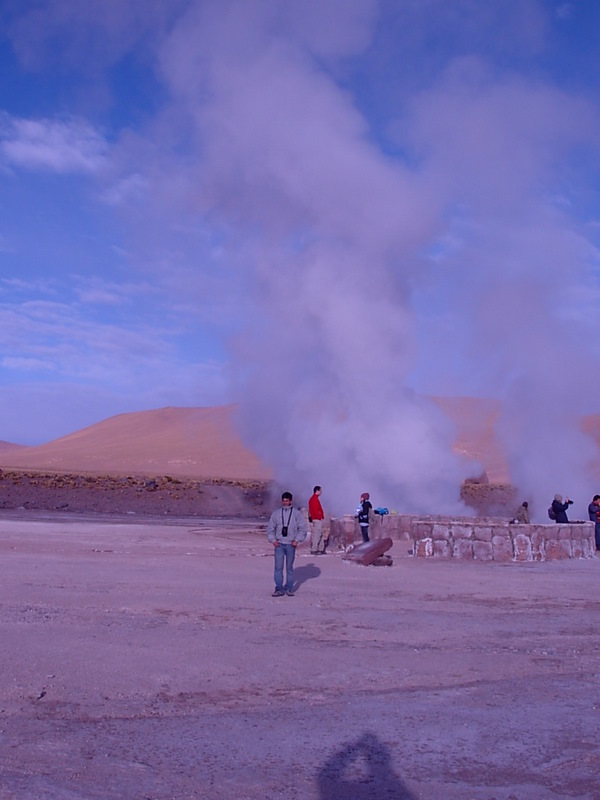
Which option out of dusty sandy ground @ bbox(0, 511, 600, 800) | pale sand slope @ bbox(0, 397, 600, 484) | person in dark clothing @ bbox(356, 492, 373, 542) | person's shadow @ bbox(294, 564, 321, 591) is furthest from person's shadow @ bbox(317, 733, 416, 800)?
pale sand slope @ bbox(0, 397, 600, 484)

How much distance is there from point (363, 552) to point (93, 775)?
1188 centimetres

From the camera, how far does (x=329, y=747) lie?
5672 millimetres

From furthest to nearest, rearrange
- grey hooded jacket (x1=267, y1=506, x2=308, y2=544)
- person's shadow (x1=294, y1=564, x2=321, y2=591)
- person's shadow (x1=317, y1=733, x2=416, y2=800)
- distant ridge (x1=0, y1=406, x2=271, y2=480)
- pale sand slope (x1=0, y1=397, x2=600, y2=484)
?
distant ridge (x1=0, y1=406, x2=271, y2=480) < pale sand slope (x1=0, y1=397, x2=600, y2=484) < person's shadow (x1=294, y1=564, x2=321, y2=591) < grey hooded jacket (x1=267, y1=506, x2=308, y2=544) < person's shadow (x1=317, y1=733, x2=416, y2=800)

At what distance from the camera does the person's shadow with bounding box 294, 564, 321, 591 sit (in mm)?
14131

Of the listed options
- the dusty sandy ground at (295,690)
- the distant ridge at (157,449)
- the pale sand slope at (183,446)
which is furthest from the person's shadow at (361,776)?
the distant ridge at (157,449)

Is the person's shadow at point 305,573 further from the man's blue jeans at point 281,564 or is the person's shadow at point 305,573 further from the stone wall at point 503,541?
the stone wall at point 503,541

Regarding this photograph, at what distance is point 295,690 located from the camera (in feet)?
23.6

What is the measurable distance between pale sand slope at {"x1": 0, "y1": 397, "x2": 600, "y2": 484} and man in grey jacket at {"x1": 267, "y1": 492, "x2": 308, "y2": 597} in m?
59.5

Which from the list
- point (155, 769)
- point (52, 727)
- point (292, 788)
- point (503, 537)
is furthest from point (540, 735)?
point (503, 537)

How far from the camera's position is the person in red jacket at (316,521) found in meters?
18.2

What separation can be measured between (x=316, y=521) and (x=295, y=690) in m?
11.5

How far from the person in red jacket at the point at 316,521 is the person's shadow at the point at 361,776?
1228cm

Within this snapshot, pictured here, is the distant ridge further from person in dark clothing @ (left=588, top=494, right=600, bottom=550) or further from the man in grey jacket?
the man in grey jacket

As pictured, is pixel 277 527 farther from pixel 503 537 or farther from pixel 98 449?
pixel 98 449
